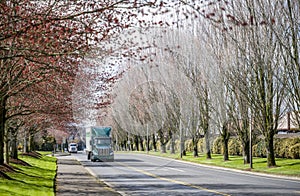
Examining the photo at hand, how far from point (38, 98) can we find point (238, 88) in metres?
16.1

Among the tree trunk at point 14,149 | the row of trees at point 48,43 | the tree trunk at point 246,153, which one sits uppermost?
the row of trees at point 48,43

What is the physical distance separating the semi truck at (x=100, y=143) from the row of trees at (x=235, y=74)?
23.7 feet

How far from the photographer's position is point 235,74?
35.6 metres

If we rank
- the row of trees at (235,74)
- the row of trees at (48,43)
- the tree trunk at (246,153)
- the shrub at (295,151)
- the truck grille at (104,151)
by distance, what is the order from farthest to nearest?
the truck grille at (104,151) < the tree trunk at (246,153) < the shrub at (295,151) < the row of trees at (235,74) < the row of trees at (48,43)

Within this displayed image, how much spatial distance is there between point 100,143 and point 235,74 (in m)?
17.9

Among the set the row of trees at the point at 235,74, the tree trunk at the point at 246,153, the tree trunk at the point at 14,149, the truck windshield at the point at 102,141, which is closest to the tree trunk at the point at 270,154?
the row of trees at the point at 235,74

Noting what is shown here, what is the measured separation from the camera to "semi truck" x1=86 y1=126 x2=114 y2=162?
48625 millimetres

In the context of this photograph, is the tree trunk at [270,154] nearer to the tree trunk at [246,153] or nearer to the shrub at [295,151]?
the shrub at [295,151]

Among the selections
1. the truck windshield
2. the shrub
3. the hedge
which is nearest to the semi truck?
the truck windshield

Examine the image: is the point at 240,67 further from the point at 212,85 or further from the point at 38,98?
the point at 38,98

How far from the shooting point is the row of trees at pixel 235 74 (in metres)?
31.5

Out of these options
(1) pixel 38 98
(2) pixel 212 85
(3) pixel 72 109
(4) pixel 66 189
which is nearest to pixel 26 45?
(4) pixel 66 189

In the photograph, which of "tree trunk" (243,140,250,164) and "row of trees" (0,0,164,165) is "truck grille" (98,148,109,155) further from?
"row of trees" (0,0,164,165)

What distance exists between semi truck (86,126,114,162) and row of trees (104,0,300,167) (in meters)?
7.21
